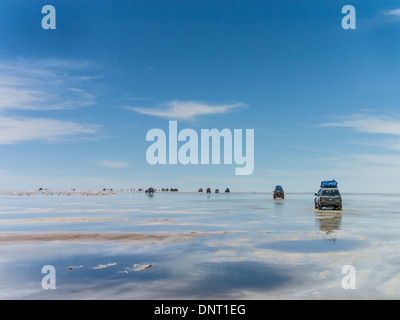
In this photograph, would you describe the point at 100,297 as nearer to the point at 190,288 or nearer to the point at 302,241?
the point at 190,288

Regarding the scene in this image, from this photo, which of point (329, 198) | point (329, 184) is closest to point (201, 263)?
point (329, 198)

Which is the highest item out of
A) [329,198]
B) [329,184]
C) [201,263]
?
[329,184]

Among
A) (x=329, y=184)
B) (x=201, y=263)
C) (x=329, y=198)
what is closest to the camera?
(x=201, y=263)

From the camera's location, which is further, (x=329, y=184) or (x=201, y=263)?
(x=329, y=184)

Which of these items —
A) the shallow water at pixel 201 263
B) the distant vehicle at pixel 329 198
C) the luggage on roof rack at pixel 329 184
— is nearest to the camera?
the shallow water at pixel 201 263

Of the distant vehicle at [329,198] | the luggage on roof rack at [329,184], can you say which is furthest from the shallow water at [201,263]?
the luggage on roof rack at [329,184]

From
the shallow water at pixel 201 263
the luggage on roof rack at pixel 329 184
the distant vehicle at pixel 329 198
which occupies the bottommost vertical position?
the shallow water at pixel 201 263

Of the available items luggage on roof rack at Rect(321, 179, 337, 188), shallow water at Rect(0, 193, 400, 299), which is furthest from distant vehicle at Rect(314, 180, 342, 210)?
shallow water at Rect(0, 193, 400, 299)

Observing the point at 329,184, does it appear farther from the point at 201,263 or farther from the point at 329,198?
the point at 201,263

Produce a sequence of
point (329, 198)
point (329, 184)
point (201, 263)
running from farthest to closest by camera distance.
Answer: point (329, 184), point (329, 198), point (201, 263)

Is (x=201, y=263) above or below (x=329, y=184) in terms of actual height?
below

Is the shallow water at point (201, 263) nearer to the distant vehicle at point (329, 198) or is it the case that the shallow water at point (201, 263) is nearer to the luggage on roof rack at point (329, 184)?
the distant vehicle at point (329, 198)

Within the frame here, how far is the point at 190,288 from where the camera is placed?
8.15 meters
